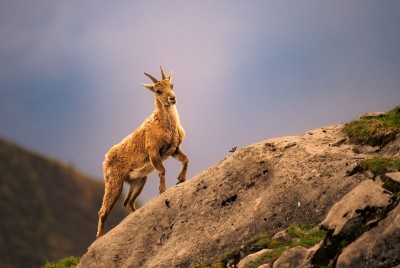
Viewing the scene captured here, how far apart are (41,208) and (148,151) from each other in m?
55.5

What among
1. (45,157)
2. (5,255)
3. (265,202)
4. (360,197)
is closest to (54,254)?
(5,255)

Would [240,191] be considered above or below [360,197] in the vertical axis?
above

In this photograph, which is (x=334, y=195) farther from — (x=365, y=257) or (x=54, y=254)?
(x=54, y=254)

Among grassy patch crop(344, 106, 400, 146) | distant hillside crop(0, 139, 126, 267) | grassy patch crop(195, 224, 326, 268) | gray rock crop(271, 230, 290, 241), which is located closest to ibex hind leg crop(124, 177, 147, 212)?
grassy patch crop(195, 224, 326, 268)

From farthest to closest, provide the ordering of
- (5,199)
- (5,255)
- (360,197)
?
(5,199) → (5,255) → (360,197)

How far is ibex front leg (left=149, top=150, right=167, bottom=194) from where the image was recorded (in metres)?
22.7

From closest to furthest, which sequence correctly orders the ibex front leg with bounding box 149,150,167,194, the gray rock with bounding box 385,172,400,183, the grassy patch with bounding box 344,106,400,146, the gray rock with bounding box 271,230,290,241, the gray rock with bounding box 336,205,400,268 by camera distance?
1. the gray rock with bounding box 336,205,400,268
2. the gray rock with bounding box 385,172,400,183
3. the gray rock with bounding box 271,230,290,241
4. the grassy patch with bounding box 344,106,400,146
5. the ibex front leg with bounding box 149,150,167,194

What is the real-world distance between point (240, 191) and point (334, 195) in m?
3.08

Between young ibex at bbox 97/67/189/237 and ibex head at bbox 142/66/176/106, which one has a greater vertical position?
ibex head at bbox 142/66/176/106

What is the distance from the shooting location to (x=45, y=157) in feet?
253

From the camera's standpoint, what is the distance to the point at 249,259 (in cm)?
1659

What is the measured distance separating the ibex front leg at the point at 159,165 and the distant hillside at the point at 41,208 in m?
47.9

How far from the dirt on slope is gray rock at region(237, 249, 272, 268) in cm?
177

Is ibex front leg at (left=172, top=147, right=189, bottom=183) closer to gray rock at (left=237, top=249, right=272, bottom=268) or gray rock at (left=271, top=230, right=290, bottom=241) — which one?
gray rock at (left=271, top=230, right=290, bottom=241)
